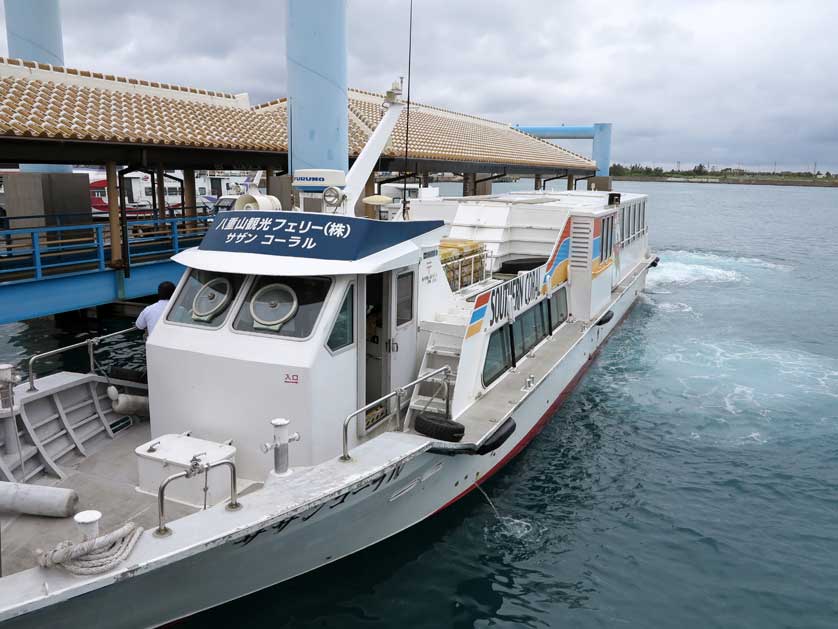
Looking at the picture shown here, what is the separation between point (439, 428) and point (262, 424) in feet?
6.13

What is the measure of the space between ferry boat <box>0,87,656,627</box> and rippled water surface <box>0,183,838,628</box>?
586 mm

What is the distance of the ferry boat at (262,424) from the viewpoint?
5156mm

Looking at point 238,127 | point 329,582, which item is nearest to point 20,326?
point 238,127

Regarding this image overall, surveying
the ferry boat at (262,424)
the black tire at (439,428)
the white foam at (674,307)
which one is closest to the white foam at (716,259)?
the white foam at (674,307)

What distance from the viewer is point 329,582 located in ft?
23.8

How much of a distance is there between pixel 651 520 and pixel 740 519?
1236 millimetres

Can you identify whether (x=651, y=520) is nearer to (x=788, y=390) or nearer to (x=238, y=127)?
(x=788, y=390)

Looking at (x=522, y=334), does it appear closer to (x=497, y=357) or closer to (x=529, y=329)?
(x=529, y=329)

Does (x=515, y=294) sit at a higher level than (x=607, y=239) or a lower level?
lower

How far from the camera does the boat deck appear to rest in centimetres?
566

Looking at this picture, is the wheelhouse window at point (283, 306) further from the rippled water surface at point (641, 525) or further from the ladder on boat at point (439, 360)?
the rippled water surface at point (641, 525)

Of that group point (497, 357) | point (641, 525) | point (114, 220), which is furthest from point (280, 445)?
point (114, 220)

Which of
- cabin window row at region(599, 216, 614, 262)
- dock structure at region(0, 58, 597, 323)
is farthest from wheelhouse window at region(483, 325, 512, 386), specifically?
cabin window row at region(599, 216, 614, 262)

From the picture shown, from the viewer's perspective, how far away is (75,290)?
12320 millimetres
